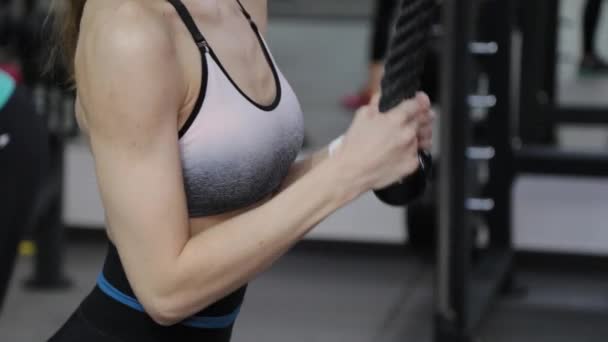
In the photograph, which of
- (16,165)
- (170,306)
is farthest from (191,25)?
(16,165)

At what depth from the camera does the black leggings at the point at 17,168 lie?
155 centimetres

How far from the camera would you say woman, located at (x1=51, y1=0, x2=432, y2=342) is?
984 millimetres

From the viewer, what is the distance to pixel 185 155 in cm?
107

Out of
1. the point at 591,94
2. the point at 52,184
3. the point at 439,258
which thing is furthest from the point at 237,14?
the point at 591,94

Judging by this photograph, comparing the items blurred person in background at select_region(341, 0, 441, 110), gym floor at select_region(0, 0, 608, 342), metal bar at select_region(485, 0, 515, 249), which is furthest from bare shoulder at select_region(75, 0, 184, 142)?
blurred person in background at select_region(341, 0, 441, 110)

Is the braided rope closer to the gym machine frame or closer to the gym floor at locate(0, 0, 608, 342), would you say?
the gym machine frame

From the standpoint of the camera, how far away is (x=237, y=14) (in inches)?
50.3

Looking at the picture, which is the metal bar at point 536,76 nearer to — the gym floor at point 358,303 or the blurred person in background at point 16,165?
the gym floor at point 358,303

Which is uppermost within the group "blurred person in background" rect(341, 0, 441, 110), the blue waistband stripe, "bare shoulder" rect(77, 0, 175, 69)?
→ "bare shoulder" rect(77, 0, 175, 69)

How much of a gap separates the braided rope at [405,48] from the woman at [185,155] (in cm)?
3

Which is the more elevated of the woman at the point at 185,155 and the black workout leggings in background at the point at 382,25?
the woman at the point at 185,155

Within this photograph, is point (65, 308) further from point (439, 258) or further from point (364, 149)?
point (364, 149)

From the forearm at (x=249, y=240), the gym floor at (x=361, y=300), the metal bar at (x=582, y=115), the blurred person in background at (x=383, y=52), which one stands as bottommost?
the gym floor at (x=361, y=300)

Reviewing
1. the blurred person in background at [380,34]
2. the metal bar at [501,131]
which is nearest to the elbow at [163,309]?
the metal bar at [501,131]
